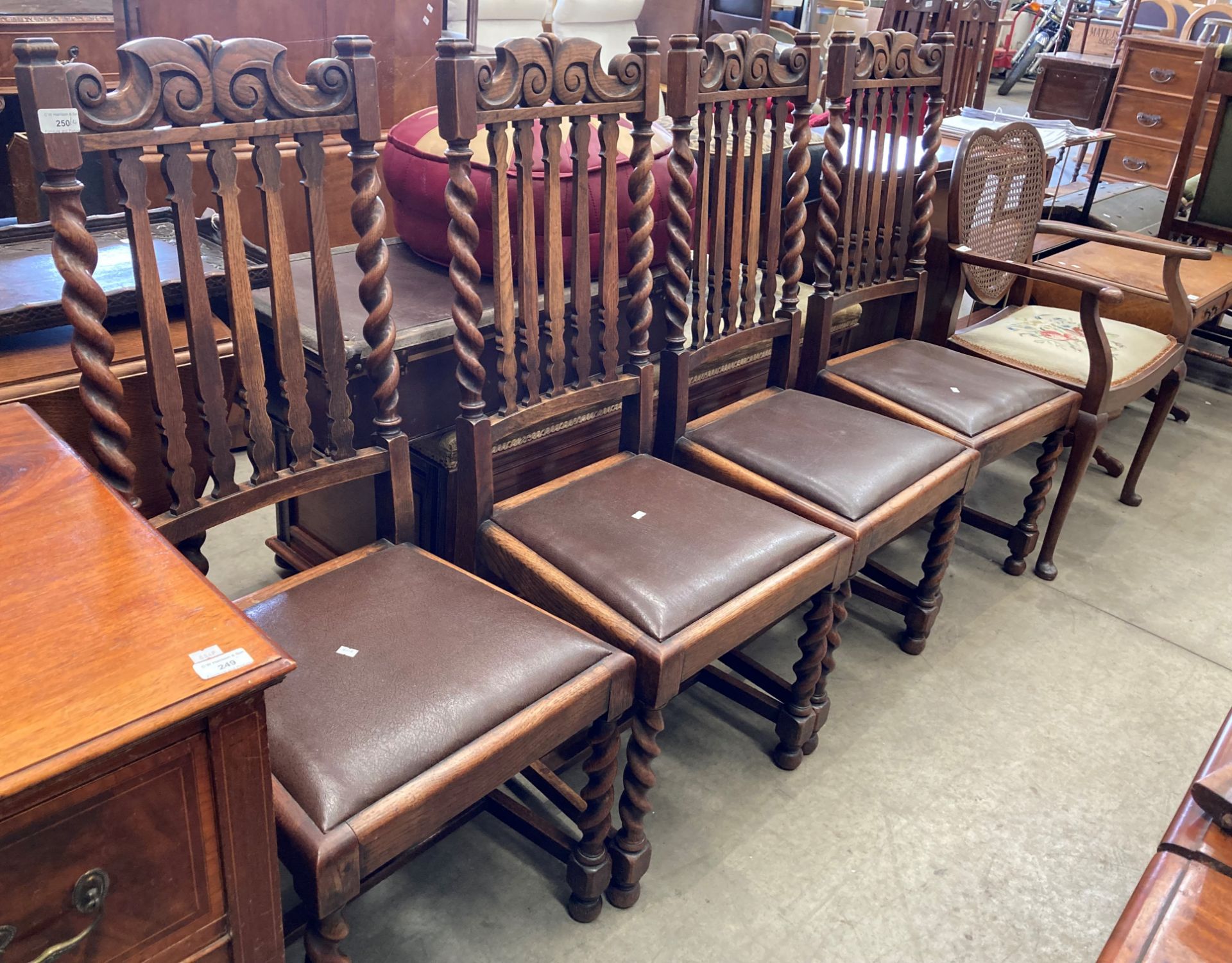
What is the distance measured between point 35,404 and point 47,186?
19.8 inches

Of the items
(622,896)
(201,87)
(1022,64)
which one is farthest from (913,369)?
(1022,64)

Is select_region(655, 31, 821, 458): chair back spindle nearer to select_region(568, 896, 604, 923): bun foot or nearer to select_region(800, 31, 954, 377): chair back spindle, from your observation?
select_region(800, 31, 954, 377): chair back spindle

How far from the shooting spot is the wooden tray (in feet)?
4.68

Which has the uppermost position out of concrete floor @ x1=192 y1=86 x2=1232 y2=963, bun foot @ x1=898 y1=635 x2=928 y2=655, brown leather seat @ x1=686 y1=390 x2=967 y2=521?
brown leather seat @ x1=686 y1=390 x2=967 y2=521

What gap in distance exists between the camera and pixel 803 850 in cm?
158

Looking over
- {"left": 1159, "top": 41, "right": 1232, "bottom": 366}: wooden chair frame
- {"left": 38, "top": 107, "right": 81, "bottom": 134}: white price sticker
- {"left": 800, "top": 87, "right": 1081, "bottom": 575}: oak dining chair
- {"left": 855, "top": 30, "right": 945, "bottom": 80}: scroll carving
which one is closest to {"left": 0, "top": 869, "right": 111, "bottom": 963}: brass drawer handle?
{"left": 38, "top": 107, "right": 81, "bottom": 134}: white price sticker

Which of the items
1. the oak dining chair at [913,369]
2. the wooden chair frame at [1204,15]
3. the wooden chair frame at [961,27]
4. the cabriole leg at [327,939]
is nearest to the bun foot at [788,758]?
the oak dining chair at [913,369]

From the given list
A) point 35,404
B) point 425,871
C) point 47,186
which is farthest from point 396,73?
point 425,871

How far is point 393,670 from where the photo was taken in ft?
3.71

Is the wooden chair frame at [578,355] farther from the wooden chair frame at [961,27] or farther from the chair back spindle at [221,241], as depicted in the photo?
the wooden chair frame at [961,27]

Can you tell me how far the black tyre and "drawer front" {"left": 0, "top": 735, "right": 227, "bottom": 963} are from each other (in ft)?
31.9

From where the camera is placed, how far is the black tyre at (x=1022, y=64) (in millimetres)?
8930

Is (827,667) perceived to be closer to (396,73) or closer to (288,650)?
(288,650)

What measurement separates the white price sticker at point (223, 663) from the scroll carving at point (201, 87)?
1.98 ft
